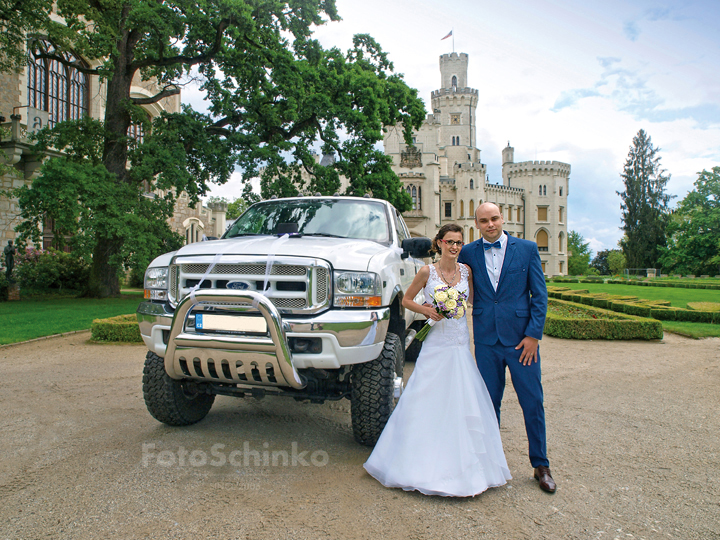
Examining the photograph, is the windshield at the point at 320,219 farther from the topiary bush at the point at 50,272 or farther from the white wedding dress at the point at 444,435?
the topiary bush at the point at 50,272

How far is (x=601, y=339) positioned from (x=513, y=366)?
8.80 metres

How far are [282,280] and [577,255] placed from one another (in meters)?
97.7

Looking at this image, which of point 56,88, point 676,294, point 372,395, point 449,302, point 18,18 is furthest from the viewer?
point 56,88

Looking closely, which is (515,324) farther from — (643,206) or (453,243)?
(643,206)

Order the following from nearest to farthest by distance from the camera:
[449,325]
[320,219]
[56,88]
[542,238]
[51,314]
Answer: [449,325]
[320,219]
[51,314]
[56,88]
[542,238]

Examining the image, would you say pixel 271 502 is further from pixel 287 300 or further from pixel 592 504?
pixel 592 504

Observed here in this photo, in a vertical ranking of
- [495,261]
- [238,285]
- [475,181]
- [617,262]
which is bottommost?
[238,285]

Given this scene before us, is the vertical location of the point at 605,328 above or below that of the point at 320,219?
below

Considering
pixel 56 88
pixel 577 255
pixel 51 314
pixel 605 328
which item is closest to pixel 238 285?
pixel 605 328

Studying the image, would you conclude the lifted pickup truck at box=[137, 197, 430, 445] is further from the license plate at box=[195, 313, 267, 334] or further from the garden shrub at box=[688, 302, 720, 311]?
the garden shrub at box=[688, 302, 720, 311]

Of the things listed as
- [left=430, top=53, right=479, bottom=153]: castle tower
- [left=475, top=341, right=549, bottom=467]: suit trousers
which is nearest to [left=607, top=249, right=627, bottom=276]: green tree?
[left=430, top=53, right=479, bottom=153]: castle tower

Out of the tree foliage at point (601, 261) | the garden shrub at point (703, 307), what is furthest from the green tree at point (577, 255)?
the garden shrub at point (703, 307)

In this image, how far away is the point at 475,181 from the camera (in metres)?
66.3

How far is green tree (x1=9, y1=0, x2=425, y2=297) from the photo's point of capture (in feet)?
50.6
